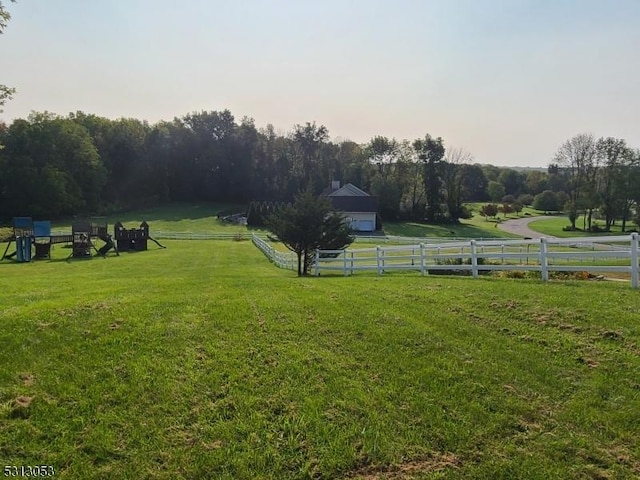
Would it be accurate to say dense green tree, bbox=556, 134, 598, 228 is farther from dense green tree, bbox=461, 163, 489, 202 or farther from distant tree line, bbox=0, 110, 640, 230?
dense green tree, bbox=461, 163, 489, 202

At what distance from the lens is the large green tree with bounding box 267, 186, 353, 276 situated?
734 inches

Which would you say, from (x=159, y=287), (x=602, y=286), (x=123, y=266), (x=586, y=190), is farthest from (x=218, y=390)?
(x=586, y=190)

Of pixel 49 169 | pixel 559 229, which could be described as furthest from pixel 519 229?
pixel 49 169

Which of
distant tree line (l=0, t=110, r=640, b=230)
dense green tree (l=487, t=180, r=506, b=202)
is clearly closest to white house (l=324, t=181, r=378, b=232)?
distant tree line (l=0, t=110, r=640, b=230)

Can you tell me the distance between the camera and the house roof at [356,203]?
205 ft

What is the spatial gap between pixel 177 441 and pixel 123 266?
1965 centimetres

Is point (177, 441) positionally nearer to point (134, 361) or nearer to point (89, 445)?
point (89, 445)

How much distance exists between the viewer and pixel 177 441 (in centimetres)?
441

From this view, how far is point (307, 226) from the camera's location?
1862 centimetres

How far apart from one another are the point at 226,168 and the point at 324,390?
267ft

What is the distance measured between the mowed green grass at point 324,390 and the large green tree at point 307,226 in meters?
10.6

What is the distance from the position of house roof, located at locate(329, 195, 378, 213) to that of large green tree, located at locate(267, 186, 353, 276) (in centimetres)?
4258

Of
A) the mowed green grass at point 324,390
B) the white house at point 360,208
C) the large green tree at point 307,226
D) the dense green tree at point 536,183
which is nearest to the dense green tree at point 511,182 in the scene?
the dense green tree at point 536,183

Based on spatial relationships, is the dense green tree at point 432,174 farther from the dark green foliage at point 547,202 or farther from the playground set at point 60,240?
the playground set at point 60,240
